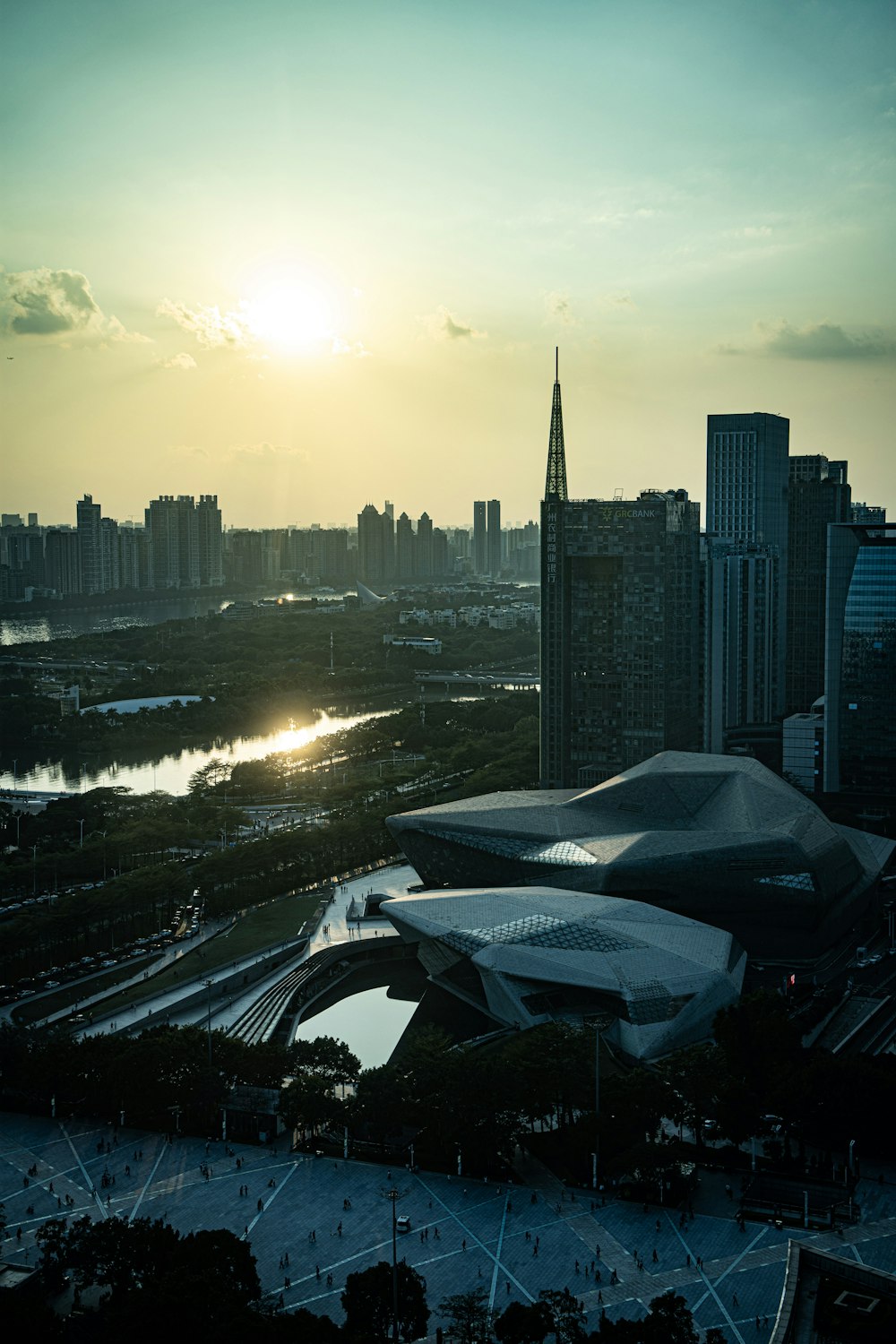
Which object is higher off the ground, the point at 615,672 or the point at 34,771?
the point at 615,672

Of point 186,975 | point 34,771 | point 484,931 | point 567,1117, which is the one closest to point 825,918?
point 484,931

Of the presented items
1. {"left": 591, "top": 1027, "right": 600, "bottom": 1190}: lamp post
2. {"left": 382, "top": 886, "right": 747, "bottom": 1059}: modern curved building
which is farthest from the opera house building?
{"left": 591, "top": 1027, "right": 600, "bottom": 1190}: lamp post

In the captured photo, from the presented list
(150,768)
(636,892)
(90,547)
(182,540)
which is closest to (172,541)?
(182,540)

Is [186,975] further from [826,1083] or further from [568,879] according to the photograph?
[826,1083]

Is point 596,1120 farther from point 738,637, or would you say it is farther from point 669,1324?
point 738,637

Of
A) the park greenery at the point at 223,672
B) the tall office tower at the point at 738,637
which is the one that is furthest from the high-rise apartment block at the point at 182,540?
the tall office tower at the point at 738,637

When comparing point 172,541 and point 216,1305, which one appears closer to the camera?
point 216,1305

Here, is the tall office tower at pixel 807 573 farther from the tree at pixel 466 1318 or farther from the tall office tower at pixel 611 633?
the tree at pixel 466 1318
